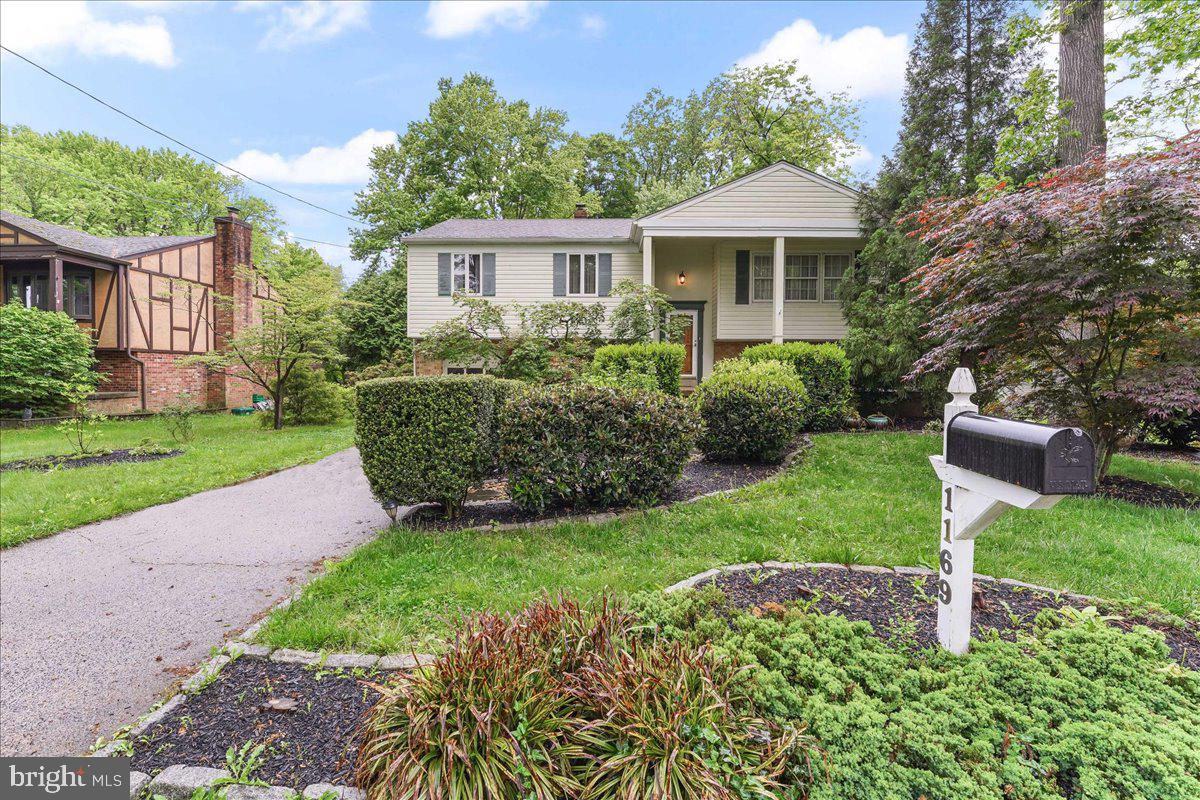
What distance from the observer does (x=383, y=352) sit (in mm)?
18578

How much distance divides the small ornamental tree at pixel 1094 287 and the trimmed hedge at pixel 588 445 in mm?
3499

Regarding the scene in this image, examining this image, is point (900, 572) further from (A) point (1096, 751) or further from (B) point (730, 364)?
(B) point (730, 364)

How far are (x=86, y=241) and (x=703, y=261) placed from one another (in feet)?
60.4

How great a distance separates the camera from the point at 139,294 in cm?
1555

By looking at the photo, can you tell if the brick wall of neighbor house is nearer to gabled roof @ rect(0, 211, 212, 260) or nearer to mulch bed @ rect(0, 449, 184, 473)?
mulch bed @ rect(0, 449, 184, 473)

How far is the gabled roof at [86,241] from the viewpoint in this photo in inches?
549

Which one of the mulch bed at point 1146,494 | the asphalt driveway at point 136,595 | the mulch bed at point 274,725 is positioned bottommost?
the asphalt driveway at point 136,595

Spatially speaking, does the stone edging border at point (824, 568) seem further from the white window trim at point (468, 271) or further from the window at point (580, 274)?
the white window trim at point (468, 271)

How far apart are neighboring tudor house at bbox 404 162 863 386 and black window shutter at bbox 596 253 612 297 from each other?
0.09ft

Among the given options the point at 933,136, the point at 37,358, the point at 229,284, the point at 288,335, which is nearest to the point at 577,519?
the point at 288,335

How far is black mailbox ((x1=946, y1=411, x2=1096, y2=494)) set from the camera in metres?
1.43

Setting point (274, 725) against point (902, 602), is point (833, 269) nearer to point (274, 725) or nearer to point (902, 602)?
point (902, 602)

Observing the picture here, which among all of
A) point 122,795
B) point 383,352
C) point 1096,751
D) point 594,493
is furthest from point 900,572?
point 383,352

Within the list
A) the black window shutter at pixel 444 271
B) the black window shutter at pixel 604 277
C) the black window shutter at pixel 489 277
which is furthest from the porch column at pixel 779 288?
the black window shutter at pixel 444 271
